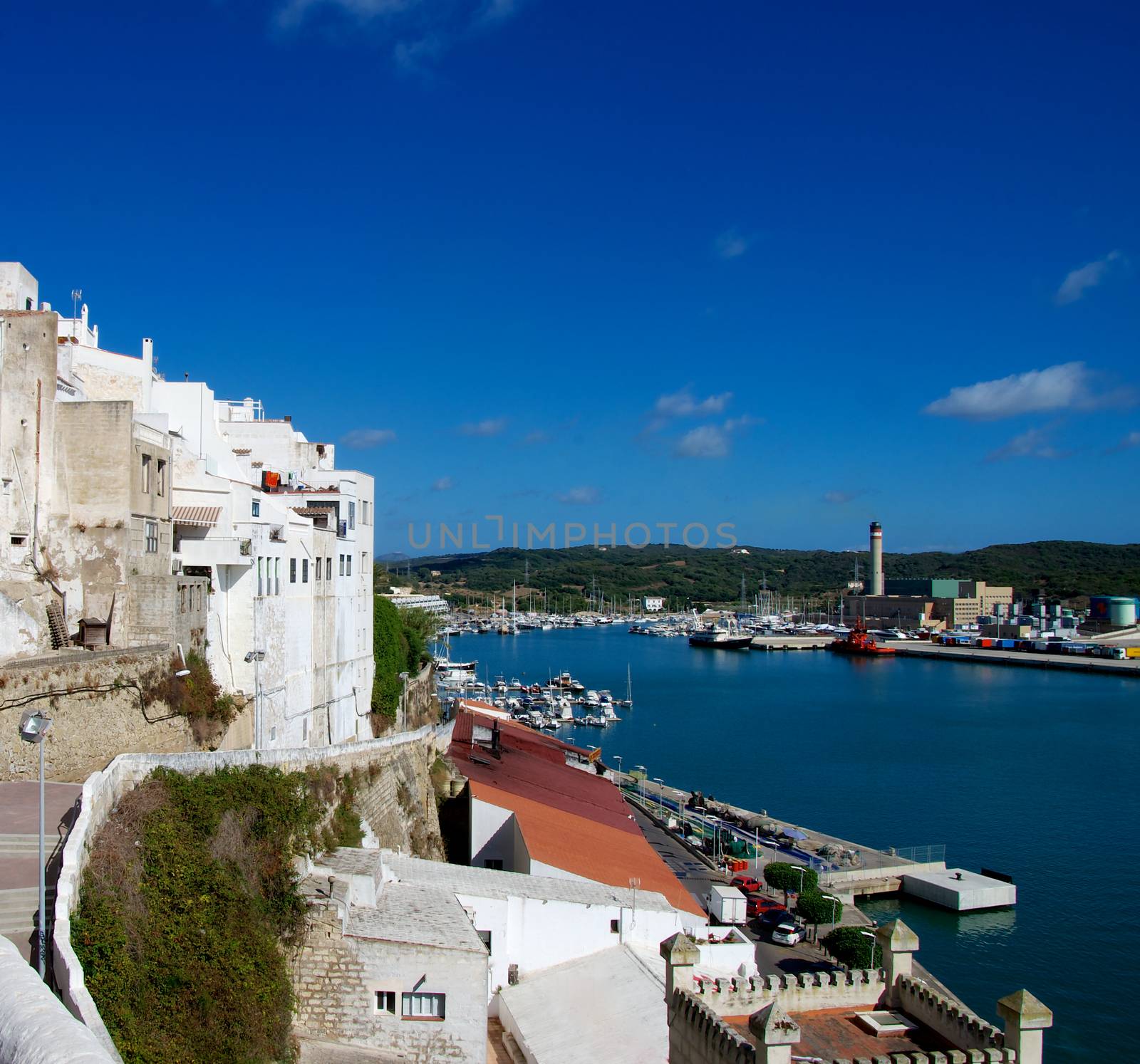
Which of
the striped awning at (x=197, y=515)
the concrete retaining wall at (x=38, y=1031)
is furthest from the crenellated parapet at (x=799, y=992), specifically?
the striped awning at (x=197, y=515)

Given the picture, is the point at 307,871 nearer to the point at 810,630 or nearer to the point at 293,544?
the point at 293,544

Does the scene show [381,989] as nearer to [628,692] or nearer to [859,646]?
[628,692]

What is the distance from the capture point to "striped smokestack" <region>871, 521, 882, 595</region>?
471ft

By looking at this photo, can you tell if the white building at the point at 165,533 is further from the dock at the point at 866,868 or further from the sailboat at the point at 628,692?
the sailboat at the point at 628,692

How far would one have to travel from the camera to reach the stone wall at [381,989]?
1206cm

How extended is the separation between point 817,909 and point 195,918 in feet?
52.8

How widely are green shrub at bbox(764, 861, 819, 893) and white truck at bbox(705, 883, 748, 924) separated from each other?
1908mm

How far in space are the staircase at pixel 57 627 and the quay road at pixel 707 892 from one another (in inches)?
490

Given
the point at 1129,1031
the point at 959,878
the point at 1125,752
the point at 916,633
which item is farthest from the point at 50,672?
the point at 916,633

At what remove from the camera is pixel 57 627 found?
1441cm

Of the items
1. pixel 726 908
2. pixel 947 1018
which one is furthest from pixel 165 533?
pixel 726 908

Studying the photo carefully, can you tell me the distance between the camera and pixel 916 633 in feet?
410

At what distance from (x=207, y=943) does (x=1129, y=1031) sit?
59.5 ft

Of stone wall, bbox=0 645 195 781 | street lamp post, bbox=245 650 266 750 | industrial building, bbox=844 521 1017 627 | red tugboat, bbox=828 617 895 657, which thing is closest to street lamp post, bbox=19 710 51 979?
stone wall, bbox=0 645 195 781
